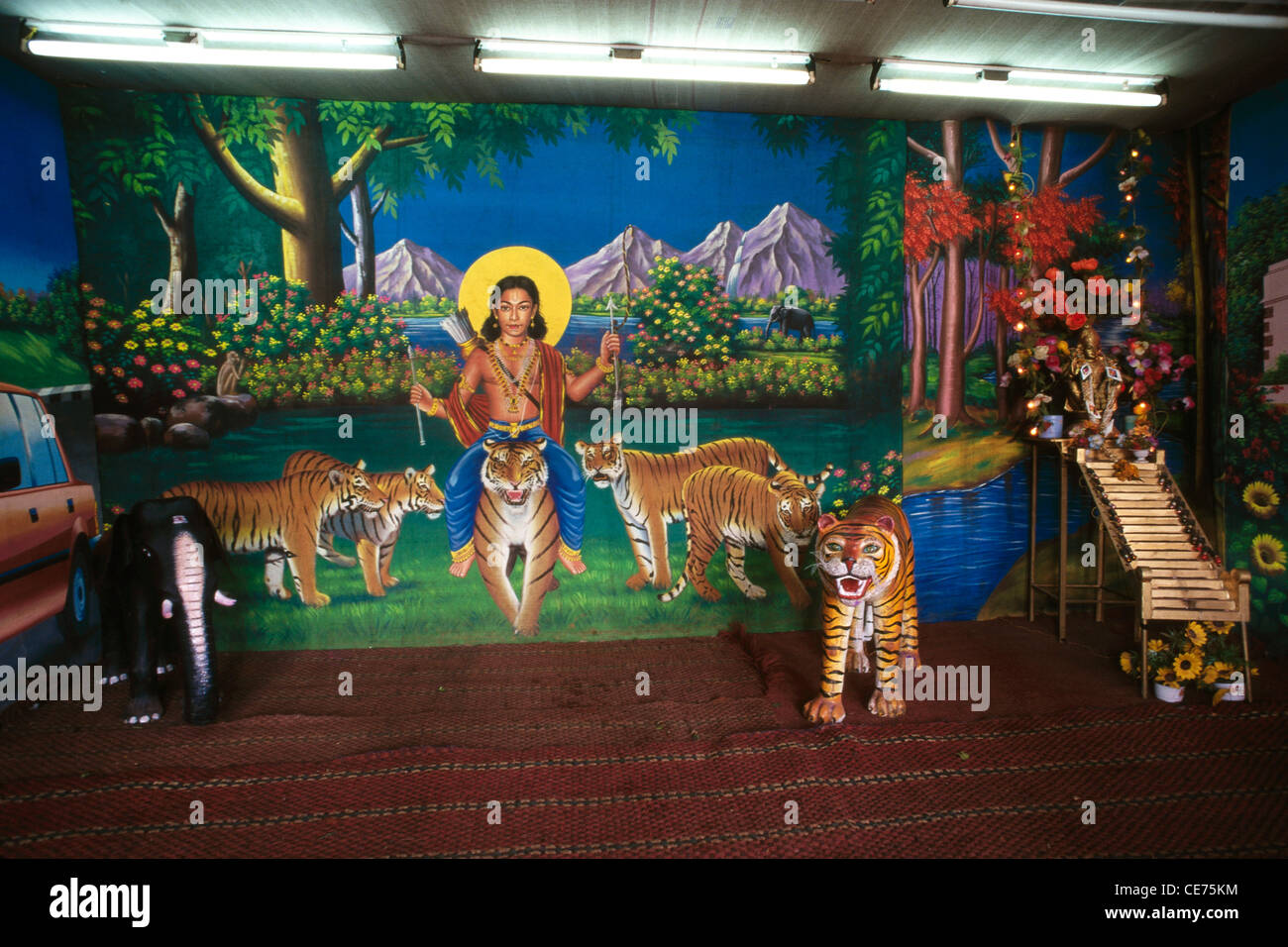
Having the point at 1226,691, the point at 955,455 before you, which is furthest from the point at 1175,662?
the point at 955,455

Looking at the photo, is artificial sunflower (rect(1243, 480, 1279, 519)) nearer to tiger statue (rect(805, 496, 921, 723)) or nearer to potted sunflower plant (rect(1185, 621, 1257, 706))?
potted sunflower plant (rect(1185, 621, 1257, 706))

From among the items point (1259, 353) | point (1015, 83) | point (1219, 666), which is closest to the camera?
point (1219, 666)

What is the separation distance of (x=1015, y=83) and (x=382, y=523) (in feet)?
17.3

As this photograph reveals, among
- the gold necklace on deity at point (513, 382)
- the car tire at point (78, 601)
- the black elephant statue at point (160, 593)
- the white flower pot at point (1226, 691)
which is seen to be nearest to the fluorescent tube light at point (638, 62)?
the gold necklace on deity at point (513, 382)

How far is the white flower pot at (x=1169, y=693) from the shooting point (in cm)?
371

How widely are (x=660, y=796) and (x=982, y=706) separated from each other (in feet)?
6.78

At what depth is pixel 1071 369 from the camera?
14.9 ft

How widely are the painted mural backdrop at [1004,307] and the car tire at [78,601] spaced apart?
18.5 feet

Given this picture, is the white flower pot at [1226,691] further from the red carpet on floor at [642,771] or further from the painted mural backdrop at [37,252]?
the painted mural backdrop at [37,252]

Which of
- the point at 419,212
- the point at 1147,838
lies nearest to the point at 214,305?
the point at 419,212

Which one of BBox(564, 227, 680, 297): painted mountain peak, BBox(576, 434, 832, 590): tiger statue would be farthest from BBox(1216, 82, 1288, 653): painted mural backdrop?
BBox(564, 227, 680, 297): painted mountain peak

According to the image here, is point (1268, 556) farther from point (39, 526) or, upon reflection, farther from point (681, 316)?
point (39, 526)

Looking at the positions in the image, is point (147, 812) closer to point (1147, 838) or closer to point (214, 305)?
point (214, 305)

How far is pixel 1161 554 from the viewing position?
3943mm
